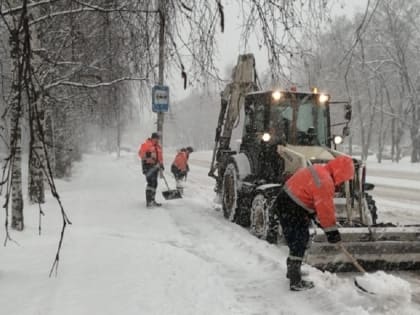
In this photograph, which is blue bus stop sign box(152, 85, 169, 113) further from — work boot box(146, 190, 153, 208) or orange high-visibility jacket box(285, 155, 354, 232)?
orange high-visibility jacket box(285, 155, 354, 232)

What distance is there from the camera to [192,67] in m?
4.37

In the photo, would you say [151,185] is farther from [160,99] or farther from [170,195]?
[160,99]

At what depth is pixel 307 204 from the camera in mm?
5707

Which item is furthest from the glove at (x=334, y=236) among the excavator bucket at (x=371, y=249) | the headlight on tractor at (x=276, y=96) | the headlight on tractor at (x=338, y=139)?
the headlight on tractor at (x=338, y=139)

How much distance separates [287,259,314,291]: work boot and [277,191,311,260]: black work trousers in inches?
2.9

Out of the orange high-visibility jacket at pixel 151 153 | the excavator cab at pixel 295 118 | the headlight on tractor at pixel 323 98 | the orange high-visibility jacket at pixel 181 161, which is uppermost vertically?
the headlight on tractor at pixel 323 98

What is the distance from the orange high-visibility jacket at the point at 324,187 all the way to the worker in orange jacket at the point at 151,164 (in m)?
6.87

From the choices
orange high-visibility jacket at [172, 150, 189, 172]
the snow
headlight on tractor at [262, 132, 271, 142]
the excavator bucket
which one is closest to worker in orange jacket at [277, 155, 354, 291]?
the snow

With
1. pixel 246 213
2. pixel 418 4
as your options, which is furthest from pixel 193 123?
pixel 246 213

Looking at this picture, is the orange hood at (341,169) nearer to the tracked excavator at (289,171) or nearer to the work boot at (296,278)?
the work boot at (296,278)

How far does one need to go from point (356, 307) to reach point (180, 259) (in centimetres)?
267

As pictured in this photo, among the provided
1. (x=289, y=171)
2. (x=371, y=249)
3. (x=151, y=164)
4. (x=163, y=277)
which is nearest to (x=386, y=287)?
(x=371, y=249)

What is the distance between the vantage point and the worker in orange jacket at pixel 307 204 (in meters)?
5.46

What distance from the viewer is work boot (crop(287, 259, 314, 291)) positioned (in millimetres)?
5707
